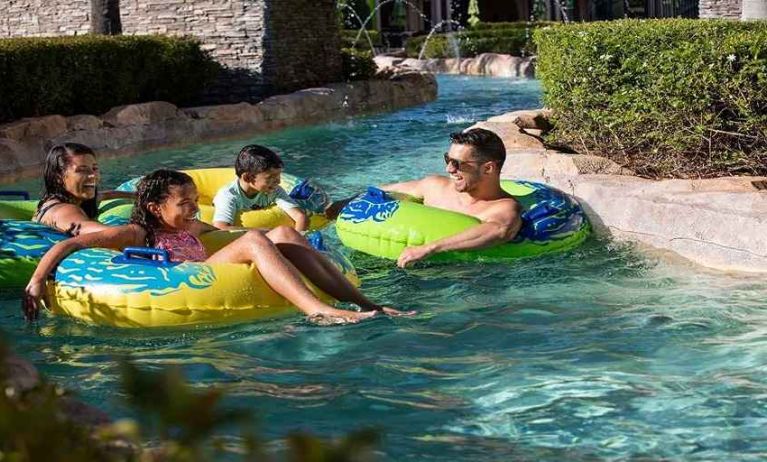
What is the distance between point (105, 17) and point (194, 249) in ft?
40.2

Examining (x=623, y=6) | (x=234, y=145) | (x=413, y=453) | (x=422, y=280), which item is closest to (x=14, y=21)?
(x=234, y=145)

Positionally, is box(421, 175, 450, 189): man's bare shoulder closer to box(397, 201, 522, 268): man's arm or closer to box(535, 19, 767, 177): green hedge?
box(397, 201, 522, 268): man's arm

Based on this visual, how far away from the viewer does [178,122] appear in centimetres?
1488

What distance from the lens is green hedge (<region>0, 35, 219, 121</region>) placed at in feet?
44.1

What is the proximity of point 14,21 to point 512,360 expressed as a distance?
49.5ft

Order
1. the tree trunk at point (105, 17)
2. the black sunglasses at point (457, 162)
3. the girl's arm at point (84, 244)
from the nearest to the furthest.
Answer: the girl's arm at point (84, 244)
the black sunglasses at point (457, 162)
the tree trunk at point (105, 17)

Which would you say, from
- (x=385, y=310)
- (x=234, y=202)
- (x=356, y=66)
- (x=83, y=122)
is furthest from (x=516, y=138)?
(x=356, y=66)

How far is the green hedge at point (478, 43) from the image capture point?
29.9 m

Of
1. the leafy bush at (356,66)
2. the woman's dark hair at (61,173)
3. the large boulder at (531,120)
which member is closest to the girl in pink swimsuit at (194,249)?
the woman's dark hair at (61,173)

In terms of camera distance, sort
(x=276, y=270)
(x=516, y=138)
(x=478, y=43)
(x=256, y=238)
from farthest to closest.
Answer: (x=478, y=43) < (x=516, y=138) < (x=256, y=238) < (x=276, y=270)

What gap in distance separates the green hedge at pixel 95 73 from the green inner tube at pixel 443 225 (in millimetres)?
6485

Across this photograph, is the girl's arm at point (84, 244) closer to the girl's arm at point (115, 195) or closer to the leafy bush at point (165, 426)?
the girl's arm at point (115, 195)

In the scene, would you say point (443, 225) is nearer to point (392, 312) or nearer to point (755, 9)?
point (392, 312)

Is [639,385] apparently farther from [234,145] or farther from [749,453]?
[234,145]
